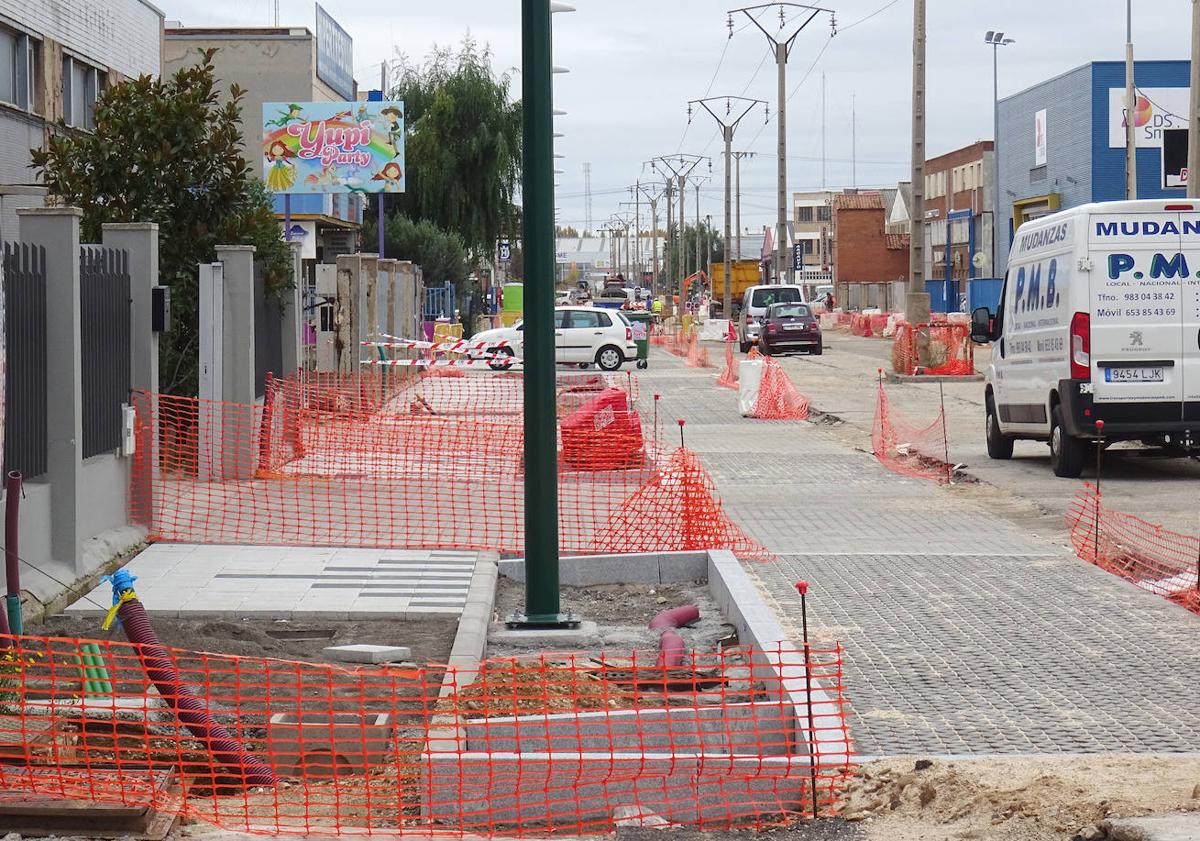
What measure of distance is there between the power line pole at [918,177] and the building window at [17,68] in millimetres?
21390

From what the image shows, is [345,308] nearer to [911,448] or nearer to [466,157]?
[911,448]

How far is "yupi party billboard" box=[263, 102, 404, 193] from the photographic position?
108 feet

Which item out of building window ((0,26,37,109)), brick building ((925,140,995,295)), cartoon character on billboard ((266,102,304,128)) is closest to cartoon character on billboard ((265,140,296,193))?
cartoon character on billboard ((266,102,304,128))

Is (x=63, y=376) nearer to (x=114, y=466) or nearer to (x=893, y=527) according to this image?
(x=114, y=466)

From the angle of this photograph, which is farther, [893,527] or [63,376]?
[893,527]

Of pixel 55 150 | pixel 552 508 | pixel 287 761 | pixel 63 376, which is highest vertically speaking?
pixel 55 150

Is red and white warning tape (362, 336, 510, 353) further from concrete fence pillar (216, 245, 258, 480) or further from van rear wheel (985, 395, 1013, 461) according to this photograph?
van rear wheel (985, 395, 1013, 461)

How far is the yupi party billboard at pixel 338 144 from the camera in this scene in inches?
1297

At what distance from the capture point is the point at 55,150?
52.6ft

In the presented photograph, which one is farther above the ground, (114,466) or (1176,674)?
(114,466)

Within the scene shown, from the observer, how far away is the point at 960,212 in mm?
83188

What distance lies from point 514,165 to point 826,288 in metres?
79.8

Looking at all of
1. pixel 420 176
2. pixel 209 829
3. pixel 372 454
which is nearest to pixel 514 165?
pixel 420 176

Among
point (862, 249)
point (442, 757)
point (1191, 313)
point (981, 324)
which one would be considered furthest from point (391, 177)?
point (862, 249)
